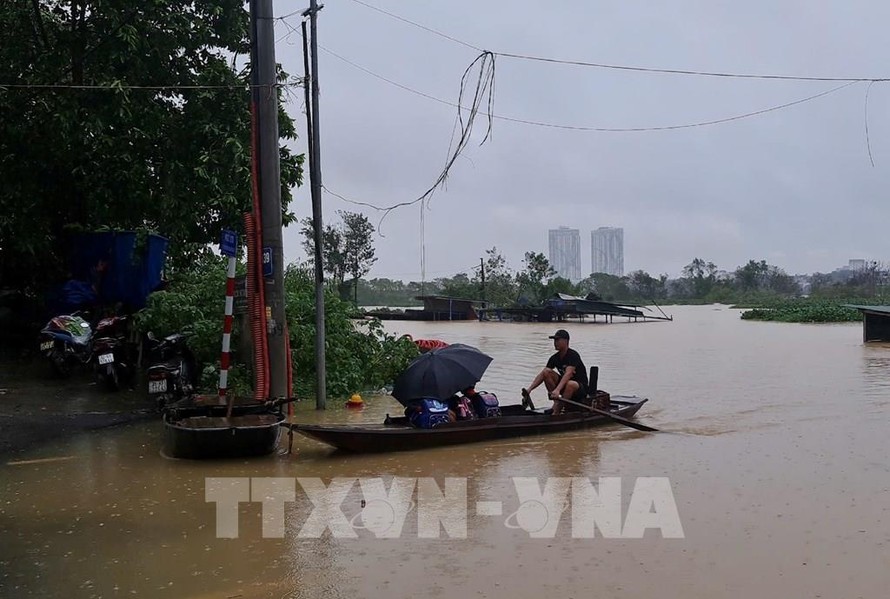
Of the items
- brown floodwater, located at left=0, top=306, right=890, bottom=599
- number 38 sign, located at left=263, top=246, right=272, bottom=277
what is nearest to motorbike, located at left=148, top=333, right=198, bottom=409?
brown floodwater, located at left=0, top=306, right=890, bottom=599

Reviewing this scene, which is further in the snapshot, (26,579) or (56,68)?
(56,68)

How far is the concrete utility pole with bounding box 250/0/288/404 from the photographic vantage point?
918 cm

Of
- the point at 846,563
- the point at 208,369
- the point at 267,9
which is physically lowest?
the point at 846,563

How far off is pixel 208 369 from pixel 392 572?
636 cm

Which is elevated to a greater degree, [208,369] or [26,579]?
[208,369]

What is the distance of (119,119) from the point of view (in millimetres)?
11289

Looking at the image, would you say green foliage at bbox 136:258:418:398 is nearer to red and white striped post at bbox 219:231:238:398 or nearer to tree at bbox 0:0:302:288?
tree at bbox 0:0:302:288

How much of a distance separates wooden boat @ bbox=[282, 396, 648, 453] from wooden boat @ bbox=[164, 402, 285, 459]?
0.32 meters

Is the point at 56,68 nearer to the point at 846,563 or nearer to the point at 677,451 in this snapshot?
the point at 677,451

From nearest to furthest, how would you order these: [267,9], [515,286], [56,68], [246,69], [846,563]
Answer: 1. [846,563]
2. [267,9]
3. [56,68]
4. [246,69]
5. [515,286]

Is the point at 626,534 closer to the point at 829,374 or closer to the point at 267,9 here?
the point at 267,9

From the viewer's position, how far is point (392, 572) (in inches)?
188

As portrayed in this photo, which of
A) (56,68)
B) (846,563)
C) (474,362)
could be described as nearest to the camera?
(846,563)

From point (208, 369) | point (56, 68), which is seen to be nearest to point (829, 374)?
point (208, 369)
